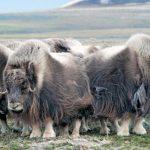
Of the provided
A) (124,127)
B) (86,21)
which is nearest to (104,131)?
(124,127)

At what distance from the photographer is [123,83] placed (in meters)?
7.99

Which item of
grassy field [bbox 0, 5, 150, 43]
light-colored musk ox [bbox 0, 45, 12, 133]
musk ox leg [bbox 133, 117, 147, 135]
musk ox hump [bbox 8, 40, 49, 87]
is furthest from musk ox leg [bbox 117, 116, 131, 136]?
grassy field [bbox 0, 5, 150, 43]

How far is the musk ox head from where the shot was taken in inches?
286

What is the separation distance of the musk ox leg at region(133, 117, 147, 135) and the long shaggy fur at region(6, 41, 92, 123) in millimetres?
642

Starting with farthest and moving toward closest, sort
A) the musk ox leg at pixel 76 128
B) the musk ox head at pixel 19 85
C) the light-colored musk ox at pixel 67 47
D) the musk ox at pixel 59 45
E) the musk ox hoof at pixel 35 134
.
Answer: the musk ox at pixel 59 45, the light-colored musk ox at pixel 67 47, the musk ox leg at pixel 76 128, the musk ox hoof at pixel 35 134, the musk ox head at pixel 19 85

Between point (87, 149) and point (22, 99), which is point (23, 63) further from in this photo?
point (87, 149)

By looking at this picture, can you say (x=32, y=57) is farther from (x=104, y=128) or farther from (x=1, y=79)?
(x=104, y=128)

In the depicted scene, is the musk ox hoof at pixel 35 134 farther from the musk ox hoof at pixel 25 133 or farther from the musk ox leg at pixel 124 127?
the musk ox leg at pixel 124 127

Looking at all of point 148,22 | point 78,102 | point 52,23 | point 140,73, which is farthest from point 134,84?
point 52,23

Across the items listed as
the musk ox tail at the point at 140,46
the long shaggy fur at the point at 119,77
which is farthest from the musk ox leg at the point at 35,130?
the musk ox tail at the point at 140,46

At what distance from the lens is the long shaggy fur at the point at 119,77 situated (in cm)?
798

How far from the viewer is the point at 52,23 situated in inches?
2323

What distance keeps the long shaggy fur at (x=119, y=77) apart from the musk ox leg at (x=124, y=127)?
8 centimetres

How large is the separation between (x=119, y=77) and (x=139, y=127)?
26.5 inches
